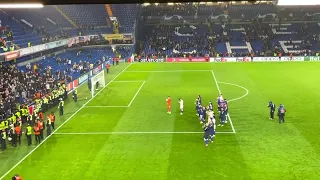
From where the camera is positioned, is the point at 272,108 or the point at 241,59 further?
the point at 241,59

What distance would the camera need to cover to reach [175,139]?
2055cm

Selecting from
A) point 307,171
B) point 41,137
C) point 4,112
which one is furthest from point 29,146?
point 307,171

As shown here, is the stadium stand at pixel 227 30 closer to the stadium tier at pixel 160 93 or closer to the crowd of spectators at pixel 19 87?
the stadium tier at pixel 160 93

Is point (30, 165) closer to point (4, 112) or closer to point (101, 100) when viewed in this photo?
point (4, 112)

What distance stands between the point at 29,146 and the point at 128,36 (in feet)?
153

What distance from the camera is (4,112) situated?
990 inches

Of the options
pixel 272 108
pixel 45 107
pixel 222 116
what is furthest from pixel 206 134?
pixel 45 107

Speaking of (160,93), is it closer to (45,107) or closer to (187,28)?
(45,107)

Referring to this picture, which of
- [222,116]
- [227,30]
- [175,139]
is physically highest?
[227,30]

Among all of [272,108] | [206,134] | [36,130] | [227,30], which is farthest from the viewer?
[227,30]

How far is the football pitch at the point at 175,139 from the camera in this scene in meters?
16.1

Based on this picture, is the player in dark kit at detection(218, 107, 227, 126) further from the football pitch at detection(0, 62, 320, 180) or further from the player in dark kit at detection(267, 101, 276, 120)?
the player in dark kit at detection(267, 101, 276, 120)

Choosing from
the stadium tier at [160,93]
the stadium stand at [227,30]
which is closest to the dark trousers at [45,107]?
the stadium tier at [160,93]

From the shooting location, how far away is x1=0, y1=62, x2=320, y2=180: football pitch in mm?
16145
